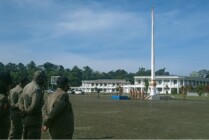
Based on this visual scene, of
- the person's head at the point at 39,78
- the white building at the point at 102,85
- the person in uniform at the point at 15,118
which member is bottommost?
the person in uniform at the point at 15,118

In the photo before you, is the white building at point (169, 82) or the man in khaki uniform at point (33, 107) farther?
the white building at point (169, 82)

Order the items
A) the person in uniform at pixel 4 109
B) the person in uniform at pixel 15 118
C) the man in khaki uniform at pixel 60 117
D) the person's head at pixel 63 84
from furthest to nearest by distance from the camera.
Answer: the person in uniform at pixel 15 118 → the person's head at pixel 63 84 → the man in khaki uniform at pixel 60 117 → the person in uniform at pixel 4 109

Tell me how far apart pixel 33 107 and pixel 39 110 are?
0.20m

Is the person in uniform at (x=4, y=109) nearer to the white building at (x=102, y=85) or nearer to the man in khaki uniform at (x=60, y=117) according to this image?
the man in khaki uniform at (x=60, y=117)

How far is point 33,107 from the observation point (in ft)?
21.1

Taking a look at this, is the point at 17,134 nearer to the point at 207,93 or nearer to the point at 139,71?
the point at 207,93

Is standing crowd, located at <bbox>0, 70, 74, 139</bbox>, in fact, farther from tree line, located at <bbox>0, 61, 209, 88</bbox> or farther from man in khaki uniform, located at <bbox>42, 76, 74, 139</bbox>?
tree line, located at <bbox>0, 61, 209, 88</bbox>

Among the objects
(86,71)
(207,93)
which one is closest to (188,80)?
(207,93)

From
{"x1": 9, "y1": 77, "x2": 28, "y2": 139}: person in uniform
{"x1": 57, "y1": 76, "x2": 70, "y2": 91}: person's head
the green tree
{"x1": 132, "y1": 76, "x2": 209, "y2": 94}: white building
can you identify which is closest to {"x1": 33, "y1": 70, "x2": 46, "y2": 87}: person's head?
{"x1": 57, "y1": 76, "x2": 70, "y2": 91}: person's head

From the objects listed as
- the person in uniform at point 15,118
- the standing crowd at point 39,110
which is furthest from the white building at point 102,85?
the standing crowd at point 39,110

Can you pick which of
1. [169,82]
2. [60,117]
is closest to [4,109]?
[60,117]

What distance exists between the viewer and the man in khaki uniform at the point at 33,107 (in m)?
6.45

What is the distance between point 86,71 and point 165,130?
6140 inches

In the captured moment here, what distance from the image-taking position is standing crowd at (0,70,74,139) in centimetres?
558
